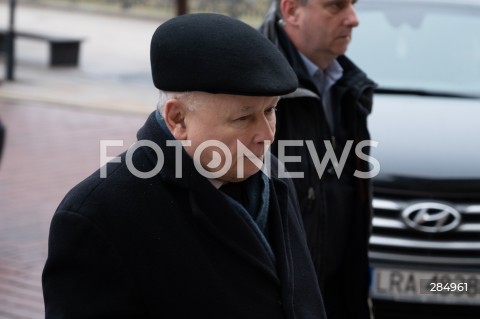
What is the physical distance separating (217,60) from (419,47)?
409 centimetres

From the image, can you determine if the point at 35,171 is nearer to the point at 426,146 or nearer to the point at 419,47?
the point at 419,47

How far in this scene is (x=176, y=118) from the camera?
7.34 ft

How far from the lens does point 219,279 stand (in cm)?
220

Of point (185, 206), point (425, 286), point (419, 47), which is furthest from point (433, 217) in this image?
point (185, 206)

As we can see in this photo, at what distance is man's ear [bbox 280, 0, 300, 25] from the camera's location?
11.7 ft

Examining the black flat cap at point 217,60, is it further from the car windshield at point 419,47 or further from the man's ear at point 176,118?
the car windshield at point 419,47

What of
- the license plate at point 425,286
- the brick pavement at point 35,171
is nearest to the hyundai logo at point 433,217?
the license plate at point 425,286

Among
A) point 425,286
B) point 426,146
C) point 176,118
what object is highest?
point 176,118

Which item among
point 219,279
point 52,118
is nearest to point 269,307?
point 219,279

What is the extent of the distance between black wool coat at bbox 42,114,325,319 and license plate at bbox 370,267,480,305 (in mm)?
2627

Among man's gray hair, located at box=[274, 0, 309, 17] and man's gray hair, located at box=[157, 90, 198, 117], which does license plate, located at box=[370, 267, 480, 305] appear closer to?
man's gray hair, located at box=[274, 0, 309, 17]

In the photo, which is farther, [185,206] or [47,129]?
[47,129]

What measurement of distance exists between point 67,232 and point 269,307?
470mm

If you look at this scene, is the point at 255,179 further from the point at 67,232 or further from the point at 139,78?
the point at 139,78
